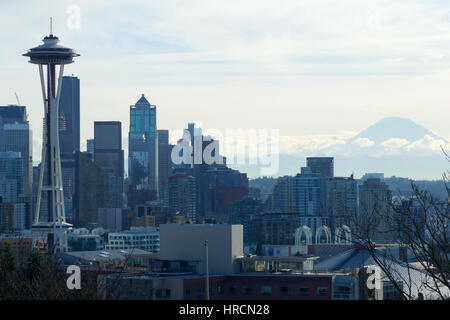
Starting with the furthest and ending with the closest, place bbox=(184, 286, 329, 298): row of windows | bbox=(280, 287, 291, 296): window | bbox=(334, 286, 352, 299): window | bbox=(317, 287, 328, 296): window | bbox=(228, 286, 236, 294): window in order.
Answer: bbox=(334, 286, 352, 299): window → bbox=(228, 286, 236, 294): window → bbox=(317, 287, 328, 296): window → bbox=(184, 286, 329, 298): row of windows → bbox=(280, 287, 291, 296): window

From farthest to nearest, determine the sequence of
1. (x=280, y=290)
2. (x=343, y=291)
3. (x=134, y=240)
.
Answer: (x=134, y=240) < (x=343, y=291) < (x=280, y=290)

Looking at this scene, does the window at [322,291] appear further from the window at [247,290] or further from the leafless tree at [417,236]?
the leafless tree at [417,236]

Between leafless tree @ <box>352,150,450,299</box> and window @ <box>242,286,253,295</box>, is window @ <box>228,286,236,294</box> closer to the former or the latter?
window @ <box>242,286,253,295</box>

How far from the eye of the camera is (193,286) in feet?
150

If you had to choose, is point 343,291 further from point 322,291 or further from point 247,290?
point 247,290

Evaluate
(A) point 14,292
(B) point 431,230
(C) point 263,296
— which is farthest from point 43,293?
(C) point 263,296

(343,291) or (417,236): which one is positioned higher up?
(417,236)

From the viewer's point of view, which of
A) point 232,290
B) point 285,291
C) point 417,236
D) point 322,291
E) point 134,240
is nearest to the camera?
point 417,236

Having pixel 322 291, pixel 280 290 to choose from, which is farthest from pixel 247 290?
pixel 322 291

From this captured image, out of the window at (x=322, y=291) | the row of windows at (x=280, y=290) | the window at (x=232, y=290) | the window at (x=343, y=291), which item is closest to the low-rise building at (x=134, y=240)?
the window at (x=232, y=290)

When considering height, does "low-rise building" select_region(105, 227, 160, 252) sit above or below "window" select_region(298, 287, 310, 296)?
below

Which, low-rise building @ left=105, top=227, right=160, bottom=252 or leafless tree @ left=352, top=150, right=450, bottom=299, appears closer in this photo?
leafless tree @ left=352, top=150, right=450, bottom=299

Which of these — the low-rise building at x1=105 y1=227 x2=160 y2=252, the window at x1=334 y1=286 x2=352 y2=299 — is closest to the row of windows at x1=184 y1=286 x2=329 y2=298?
the window at x1=334 y1=286 x2=352 y2=299

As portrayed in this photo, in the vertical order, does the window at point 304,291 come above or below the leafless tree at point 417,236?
below
